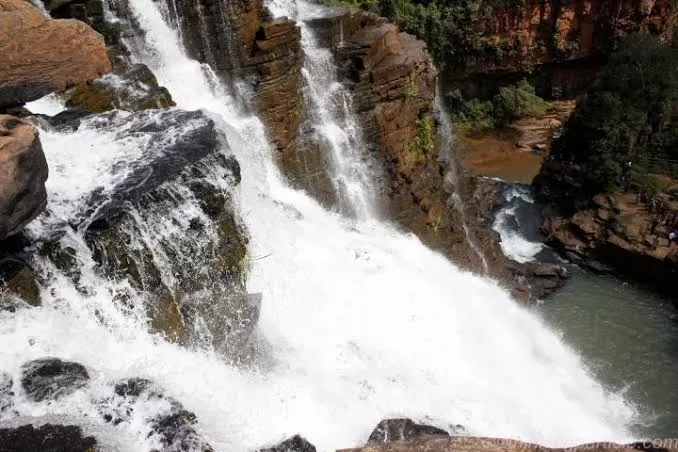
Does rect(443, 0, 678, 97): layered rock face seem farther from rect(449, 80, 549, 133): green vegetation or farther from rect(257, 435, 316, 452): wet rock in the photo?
rect(257, 435, 316, 452): wet rock

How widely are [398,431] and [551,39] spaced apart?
2407 centimetres

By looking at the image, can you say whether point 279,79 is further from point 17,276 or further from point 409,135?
point 17,276

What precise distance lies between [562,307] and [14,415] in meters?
13.2

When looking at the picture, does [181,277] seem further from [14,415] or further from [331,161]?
[331,161]

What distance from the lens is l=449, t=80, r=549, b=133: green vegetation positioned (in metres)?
25.7

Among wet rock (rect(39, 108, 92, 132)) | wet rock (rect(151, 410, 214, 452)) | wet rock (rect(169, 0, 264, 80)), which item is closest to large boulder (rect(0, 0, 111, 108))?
wet rock (rect(39, 108, 92, 132))

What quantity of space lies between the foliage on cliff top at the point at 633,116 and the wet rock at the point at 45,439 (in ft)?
53.0

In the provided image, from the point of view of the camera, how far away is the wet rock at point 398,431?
6.58 m

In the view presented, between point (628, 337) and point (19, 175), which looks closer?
point (19, 175)

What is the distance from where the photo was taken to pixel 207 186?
330 inches

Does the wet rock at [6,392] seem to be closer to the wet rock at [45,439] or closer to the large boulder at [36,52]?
the wet rock at [45,439]

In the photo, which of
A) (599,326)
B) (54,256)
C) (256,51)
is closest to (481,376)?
(599,326)

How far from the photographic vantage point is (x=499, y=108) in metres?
26.0


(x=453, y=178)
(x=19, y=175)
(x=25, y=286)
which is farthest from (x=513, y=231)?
(x=19, y=175)
